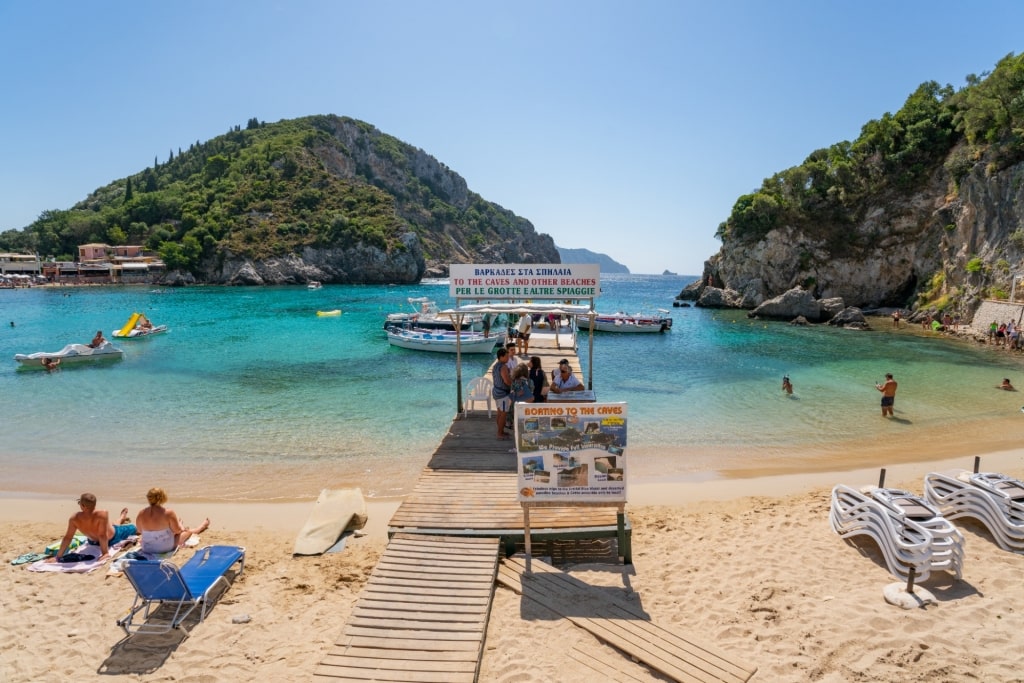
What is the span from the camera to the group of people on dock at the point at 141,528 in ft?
25.4

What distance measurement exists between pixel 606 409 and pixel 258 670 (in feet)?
16.1

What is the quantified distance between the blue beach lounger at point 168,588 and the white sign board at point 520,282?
309 inches

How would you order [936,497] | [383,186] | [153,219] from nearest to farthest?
[936,497]
[153,219]
[383,186]

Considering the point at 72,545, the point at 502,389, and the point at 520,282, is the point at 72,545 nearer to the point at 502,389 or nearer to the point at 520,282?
the point at 502,389

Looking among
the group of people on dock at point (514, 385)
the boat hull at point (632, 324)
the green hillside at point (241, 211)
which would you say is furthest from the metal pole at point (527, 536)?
the green hillside at point (241, 211)

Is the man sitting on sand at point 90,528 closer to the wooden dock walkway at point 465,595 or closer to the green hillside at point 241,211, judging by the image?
the wooden dock walkway at point 465,595

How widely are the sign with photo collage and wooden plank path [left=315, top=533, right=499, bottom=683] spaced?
1.18m

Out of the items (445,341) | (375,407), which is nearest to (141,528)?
(375,407)

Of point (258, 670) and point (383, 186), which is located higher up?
point (383, 186)

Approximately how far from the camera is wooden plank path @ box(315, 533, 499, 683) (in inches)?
207

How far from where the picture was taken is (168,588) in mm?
6301

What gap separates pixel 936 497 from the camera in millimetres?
9492

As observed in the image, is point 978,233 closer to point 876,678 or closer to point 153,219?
point 876,678

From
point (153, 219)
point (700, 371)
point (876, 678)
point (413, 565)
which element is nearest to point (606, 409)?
point (413, 565)
